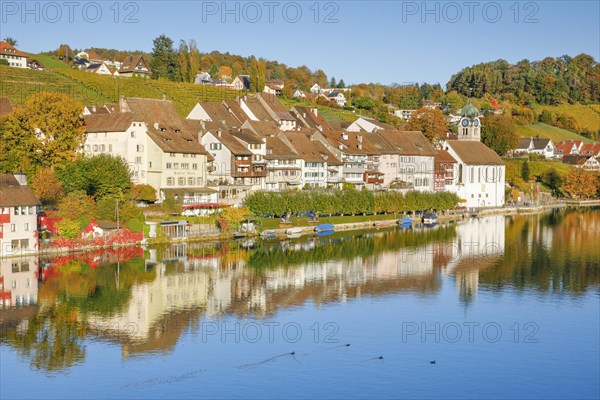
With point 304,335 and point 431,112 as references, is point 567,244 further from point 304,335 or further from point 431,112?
point 431,112

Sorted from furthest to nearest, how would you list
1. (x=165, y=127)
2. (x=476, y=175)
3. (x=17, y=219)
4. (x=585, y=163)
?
(x=585, y=163) → (x=476, y=175) → (x=165, y=127) → (x=17, y=219)

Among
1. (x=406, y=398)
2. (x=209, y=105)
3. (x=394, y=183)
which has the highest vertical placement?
(x=209, y=105)

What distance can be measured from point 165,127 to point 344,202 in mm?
17384

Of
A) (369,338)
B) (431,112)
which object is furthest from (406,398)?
(431,112)

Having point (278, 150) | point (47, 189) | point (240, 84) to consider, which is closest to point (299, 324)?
point (47, 189)

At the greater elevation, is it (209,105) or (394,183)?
(209,105)

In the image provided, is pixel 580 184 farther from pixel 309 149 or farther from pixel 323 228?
pixel 323 228

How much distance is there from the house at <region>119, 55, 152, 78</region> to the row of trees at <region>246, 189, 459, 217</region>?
170 ft

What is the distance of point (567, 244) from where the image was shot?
66188mm

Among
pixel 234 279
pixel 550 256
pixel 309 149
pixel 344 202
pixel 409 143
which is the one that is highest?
pixel 409 143

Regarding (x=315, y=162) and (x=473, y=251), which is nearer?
(x=473, y=251)

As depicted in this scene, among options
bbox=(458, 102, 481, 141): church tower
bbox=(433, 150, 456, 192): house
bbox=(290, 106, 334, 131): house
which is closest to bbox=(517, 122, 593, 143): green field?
bbox=(458, 102, 481, 141): church tower

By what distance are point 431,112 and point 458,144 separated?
43.8ft

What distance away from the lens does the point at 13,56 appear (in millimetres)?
117312
